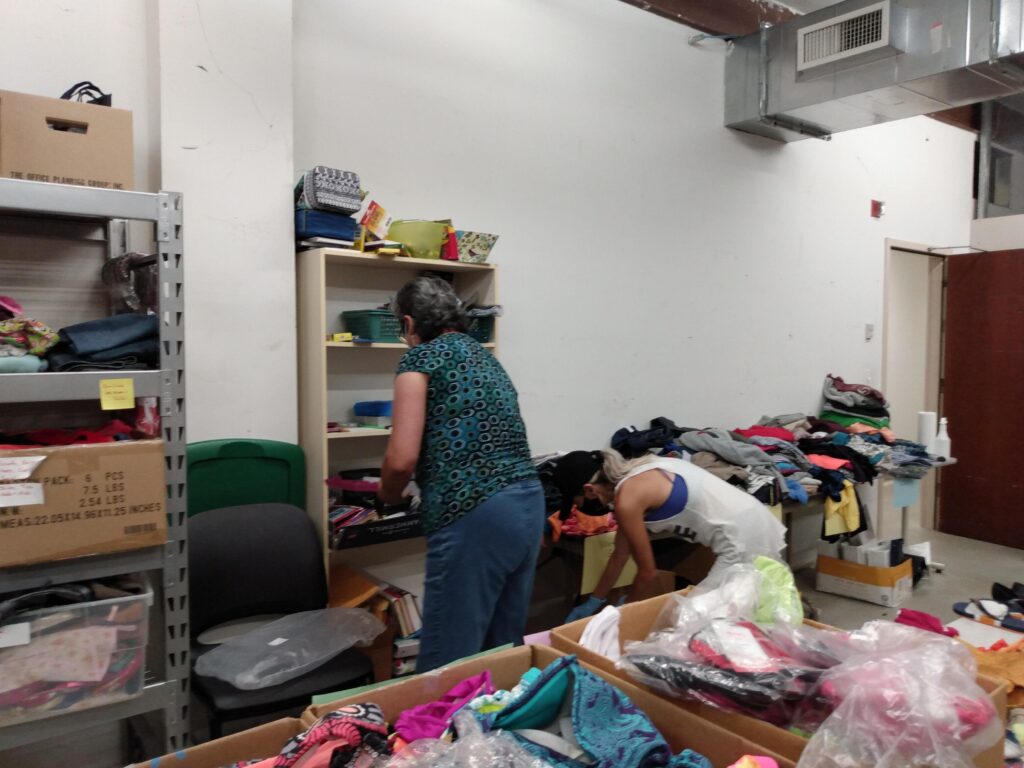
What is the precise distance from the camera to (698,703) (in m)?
1.11

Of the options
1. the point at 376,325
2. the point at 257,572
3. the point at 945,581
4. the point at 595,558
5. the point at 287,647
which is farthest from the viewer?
the point at 945,581

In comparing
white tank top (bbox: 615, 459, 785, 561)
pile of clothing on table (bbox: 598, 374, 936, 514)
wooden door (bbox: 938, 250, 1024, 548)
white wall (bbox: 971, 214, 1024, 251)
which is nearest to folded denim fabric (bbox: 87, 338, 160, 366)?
white tank top (bbox: 615, 459, 785, 561)

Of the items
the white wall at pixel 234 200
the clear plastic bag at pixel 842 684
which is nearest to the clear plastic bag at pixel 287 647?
the white wall at pixel 234 200

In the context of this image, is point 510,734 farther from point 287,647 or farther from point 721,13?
point 721,13

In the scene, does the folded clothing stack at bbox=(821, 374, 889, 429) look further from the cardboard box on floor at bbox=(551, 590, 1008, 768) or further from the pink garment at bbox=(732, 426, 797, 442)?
the cardboard box on floor at bbox=(551, 590, 1008, 768)

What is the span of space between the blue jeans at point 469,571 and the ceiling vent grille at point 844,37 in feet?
10.4

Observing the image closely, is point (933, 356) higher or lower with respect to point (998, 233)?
lower

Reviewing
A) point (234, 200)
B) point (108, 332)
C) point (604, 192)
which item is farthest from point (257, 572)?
point (604, 192)

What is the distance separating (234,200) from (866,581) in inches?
150

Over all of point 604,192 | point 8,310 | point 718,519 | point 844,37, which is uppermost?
point 844,37

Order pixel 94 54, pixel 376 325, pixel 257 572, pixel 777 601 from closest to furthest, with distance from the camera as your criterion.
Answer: pixel 777 601
pixel 257 572
pixel 94 54
pixel 376 325

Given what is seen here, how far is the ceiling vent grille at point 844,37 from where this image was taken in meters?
3.65

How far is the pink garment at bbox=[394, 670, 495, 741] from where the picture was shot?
3.60 ft

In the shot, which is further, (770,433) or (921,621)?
(770,433)
